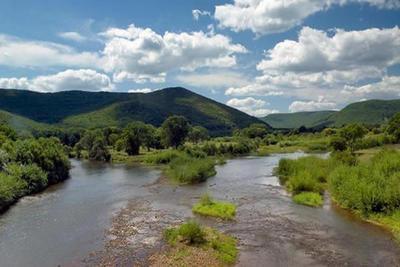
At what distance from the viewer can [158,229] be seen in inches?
1570

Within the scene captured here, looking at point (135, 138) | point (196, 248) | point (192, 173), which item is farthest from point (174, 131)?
point (196, 248)

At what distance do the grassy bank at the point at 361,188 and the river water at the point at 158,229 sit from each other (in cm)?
175

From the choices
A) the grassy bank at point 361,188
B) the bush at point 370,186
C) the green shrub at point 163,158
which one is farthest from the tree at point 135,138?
the bush at point 370,186

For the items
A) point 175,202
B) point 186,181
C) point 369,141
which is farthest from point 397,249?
point 369,141

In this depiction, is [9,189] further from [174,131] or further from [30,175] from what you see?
[174,131]

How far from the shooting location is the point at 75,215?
4703 cm

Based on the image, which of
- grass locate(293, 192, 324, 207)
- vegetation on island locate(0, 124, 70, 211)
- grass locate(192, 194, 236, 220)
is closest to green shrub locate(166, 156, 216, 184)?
grass locate(192, 194, 236, 220)

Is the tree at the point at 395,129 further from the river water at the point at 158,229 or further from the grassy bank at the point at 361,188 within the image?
the river water at the point at 158,229

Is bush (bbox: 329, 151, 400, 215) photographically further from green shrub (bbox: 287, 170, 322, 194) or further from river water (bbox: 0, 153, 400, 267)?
green shrub (bbox: 287, 170, 322, 194)

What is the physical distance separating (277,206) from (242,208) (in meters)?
4.42

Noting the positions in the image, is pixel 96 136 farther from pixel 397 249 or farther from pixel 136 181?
pixel 397 249

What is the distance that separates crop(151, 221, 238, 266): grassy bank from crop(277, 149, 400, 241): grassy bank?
15361 millimetres

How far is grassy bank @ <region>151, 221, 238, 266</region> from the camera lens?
2973 centimetres

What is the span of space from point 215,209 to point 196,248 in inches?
568
